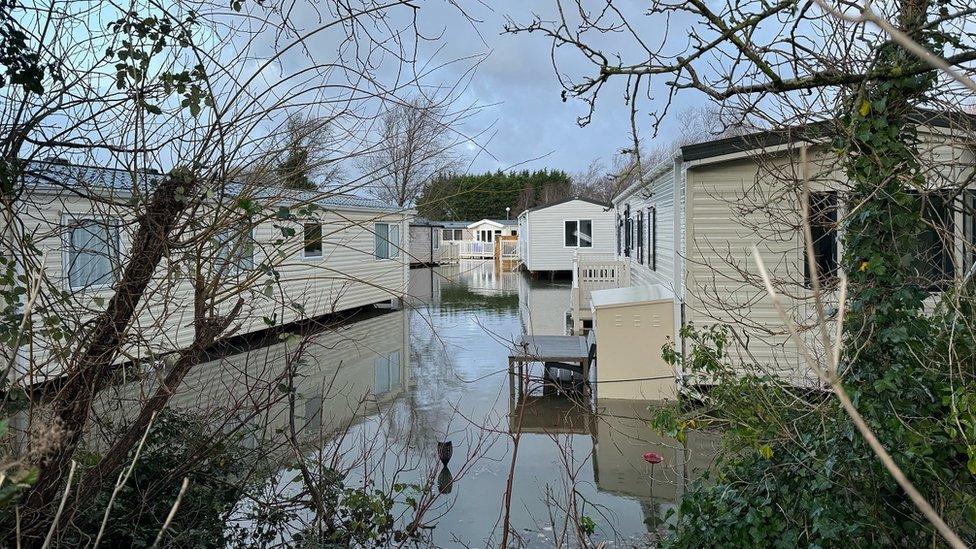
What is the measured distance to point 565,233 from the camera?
29.1 meters

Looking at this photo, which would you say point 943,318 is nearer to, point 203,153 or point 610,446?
point 203,153

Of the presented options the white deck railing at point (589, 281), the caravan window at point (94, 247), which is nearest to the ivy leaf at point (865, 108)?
the caravan window at point (94, 247)

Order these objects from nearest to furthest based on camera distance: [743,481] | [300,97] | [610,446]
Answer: [300,97] → [743,481] → [610,446]

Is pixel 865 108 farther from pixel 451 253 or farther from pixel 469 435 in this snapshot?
pixel 451 253

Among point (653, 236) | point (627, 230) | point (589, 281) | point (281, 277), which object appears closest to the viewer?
point (653, 236)

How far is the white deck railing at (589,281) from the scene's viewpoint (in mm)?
14086

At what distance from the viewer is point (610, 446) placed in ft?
23.5

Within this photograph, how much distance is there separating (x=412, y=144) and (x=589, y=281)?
1250 centimetres

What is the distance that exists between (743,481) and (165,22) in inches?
134

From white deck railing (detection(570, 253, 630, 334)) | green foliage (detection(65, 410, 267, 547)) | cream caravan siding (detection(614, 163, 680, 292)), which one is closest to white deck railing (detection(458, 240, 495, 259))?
white deck railing (detection(570, 253, 630, 334))

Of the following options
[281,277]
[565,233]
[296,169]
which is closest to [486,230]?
Answer: [565,233]

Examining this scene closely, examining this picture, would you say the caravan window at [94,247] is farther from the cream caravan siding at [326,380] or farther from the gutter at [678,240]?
the gutter at [678,240]

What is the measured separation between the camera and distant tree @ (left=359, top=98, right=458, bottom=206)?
3.16 metres

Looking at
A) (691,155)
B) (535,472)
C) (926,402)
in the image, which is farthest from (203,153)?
(691,155)
